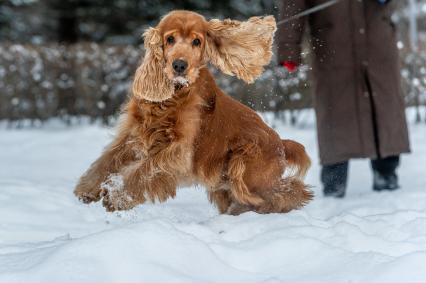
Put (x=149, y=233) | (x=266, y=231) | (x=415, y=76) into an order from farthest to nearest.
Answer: (x=415, y=76) → (x=266, y=231) → (x=149, y=233)

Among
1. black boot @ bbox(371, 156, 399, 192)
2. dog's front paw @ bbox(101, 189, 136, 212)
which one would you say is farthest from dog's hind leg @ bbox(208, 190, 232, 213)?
black boot @ bbox(371, 156, 399, 192)

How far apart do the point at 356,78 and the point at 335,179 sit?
0.80 metres

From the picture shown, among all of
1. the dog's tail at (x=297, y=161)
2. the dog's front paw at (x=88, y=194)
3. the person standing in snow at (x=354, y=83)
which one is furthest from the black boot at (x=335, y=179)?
the dog's front paw at (x=88, y=194)

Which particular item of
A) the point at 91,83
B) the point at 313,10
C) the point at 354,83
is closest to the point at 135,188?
the point at 313,10

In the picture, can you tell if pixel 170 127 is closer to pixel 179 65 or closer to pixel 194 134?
pixel 194 134

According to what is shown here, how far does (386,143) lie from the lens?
496 cm

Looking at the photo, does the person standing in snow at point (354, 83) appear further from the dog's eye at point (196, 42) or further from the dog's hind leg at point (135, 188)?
the dog's hind leg at point (135, 188)

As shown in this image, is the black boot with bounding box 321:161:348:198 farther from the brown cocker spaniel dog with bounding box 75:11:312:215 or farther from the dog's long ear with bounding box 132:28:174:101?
the dog's long ear with bounding box 132:28:174:101

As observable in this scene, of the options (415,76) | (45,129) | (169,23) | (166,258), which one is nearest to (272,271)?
(166,258)

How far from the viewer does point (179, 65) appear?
3.09 m

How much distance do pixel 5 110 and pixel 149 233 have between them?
28.3ft

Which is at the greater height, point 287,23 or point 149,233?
point 287,23

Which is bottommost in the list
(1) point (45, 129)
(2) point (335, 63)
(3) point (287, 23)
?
(1) point (45, 129)

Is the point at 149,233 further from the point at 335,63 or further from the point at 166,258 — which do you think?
the point at 335,63
